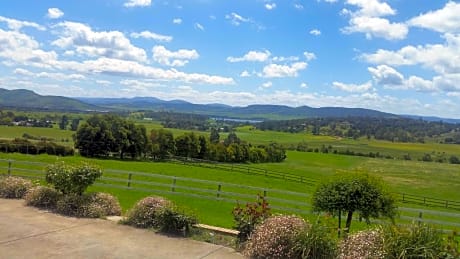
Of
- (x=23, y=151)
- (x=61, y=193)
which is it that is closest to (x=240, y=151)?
(x=23, y=151)

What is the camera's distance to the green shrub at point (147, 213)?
8.90m

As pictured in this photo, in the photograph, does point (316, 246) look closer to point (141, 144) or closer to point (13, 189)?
point (13, 189)

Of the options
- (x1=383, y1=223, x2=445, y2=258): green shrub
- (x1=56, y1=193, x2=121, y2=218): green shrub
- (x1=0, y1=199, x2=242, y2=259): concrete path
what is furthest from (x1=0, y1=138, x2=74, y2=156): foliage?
(x1=383, y1=223, x2=445, y2=258): green shrub

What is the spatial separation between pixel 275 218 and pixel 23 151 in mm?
50353

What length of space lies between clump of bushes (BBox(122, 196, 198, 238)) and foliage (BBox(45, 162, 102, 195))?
177 cm

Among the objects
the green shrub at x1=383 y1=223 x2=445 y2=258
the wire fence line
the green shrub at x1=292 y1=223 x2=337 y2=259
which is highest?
the green shrub at x1=383 y1=223 x2=445 y2=258

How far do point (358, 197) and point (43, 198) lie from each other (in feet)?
23.6

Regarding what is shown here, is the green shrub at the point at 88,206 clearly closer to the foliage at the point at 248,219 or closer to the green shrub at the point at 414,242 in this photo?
the foliage at the point at 248,219

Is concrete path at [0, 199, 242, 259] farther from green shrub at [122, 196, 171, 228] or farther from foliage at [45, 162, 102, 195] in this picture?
foliage at [45, 162, 102, 195]

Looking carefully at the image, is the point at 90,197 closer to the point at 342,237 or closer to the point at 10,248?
the point at 10,248

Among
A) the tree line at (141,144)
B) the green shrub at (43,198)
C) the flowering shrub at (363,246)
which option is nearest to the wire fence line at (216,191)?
the green shrub at (43,198)

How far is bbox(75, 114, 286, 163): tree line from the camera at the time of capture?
58.4 m

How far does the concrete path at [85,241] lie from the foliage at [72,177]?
105 cm

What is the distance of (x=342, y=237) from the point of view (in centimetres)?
755
